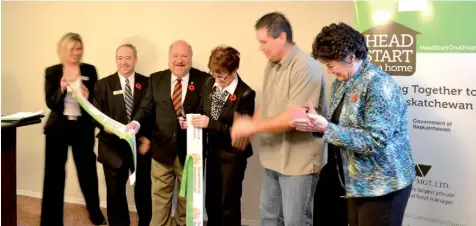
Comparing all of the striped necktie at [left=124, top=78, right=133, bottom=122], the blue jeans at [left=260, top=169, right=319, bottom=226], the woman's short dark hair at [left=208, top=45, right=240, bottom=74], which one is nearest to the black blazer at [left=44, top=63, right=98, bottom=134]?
the striped necktie at [left=124, top=78, right=133, bottom=122]

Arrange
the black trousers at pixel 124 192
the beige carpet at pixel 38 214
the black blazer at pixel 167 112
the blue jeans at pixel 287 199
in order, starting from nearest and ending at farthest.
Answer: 1. the blue jeans at pixel 287 199
2. the black blazer at pixel 167 112
3. the black trousers at pixel 124 192
4. the beige carpet at pixel 38 214

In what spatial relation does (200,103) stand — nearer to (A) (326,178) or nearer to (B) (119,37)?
(A) (326,178)

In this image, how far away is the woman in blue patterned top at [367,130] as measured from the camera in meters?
1.91

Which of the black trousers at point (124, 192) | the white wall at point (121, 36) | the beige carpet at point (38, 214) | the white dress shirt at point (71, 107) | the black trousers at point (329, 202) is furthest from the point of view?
the beige carpet at point (38, 214)

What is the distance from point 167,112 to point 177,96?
0.40ft

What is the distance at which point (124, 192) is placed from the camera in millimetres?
3527

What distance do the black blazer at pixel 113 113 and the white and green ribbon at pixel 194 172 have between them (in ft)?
2.01

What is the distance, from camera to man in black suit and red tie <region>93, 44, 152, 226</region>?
349 cm

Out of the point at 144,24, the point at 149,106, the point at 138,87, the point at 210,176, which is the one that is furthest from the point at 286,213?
the point at 144,24

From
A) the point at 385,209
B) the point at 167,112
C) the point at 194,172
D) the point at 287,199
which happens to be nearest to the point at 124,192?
the point at 167,112

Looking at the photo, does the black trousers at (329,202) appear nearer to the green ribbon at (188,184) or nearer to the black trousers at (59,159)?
the green ribbon at (188,184)

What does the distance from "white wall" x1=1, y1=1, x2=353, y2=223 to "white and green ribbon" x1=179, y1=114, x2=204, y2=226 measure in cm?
95

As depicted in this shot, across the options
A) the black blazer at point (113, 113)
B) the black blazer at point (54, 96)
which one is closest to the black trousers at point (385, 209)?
the black blazer at point (113, 113)

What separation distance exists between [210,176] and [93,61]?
1.60 metres
